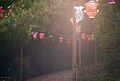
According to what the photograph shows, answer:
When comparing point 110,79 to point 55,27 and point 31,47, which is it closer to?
point 31,47

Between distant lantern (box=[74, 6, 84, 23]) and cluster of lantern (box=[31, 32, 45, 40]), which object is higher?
distant lantern (box=[74, 6, 84, 23])

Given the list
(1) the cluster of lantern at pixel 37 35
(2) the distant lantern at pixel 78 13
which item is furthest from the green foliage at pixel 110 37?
(1) the cluster of lantern at pixel 37 35

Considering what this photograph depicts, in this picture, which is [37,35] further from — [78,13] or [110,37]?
[78,13]

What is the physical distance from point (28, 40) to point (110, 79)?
26.3 ft

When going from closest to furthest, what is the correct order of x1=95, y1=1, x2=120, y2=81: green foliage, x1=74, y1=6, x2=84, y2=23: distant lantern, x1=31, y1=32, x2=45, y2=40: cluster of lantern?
x1=74, y1=6, x2=84, y2=23: distant lantern < x1=95, y1=1, x2=120, y2=81: green foliage < x1=31, y1=32, x2=45, y2=40: cluster of lantern

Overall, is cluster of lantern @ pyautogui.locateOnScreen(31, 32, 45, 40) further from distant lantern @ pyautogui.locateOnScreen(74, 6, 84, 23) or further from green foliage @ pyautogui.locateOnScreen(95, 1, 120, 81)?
distant lantern @ pyautogui.locateOnScreen(74, 6, 84, 23)

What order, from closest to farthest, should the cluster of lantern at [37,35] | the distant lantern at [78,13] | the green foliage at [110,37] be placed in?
the distant lantern at [78,13] → the green foliage at [110,37] → the cluster of lantern at [37,35]

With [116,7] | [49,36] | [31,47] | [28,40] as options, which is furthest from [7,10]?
[49,36]

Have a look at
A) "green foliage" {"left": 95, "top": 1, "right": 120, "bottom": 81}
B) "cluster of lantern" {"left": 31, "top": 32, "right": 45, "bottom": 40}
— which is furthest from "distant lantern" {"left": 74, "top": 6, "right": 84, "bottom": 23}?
"cluster of lantern" {"left": 31, "top": 32, "right": 45, "bottom": 40}

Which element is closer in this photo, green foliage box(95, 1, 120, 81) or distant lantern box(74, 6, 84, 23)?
distant lantern box(74, 6, 84, 23)

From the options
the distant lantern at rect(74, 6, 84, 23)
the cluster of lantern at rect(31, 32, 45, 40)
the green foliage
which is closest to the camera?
the distant lantern at rect(74, 6, 84, 23)

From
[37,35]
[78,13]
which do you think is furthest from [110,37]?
[37,35]

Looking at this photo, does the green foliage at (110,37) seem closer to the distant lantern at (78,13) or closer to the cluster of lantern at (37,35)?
the distant lantern at (78,13)

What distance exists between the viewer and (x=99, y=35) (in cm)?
2170
